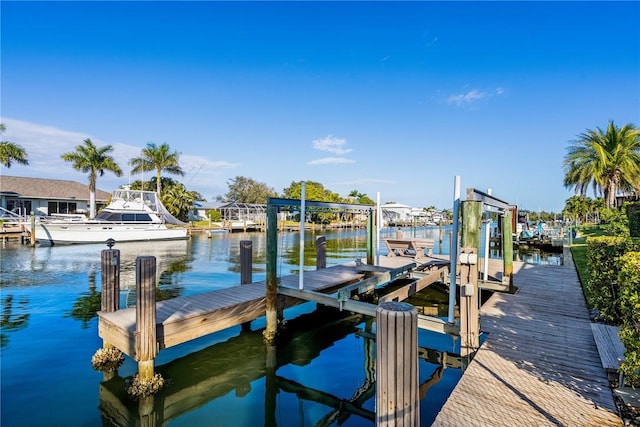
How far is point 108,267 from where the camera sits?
6.20 meters

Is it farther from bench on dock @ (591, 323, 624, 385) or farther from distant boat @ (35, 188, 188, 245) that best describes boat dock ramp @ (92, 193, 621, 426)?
distant boat @ (35, 188, 188, 245)

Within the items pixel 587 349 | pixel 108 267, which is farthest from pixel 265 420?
pixel 587 349

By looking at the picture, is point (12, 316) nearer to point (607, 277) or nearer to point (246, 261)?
point (246, 261)

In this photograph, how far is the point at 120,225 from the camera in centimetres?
2867

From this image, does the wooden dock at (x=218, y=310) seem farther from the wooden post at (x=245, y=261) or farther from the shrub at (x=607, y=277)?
the shrub at (x=607, y=277)

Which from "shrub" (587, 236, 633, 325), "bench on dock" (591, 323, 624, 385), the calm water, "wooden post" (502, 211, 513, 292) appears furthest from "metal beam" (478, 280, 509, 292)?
"bench on dock" (591, 323, 624, 385)

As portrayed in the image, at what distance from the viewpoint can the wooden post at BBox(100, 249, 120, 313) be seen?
6.21 meters

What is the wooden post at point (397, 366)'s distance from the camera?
288 cm

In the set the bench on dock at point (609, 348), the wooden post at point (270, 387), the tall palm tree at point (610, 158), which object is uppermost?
the tall palm tree at point (610, 158)

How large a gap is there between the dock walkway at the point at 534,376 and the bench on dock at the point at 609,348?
0.12m

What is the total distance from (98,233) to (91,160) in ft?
58.9

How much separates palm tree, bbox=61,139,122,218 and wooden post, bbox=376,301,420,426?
45244 millimetres

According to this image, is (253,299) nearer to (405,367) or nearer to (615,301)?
(405,367)

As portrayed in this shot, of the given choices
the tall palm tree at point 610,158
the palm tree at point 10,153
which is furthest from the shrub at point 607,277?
the palm tree at point 10,153
